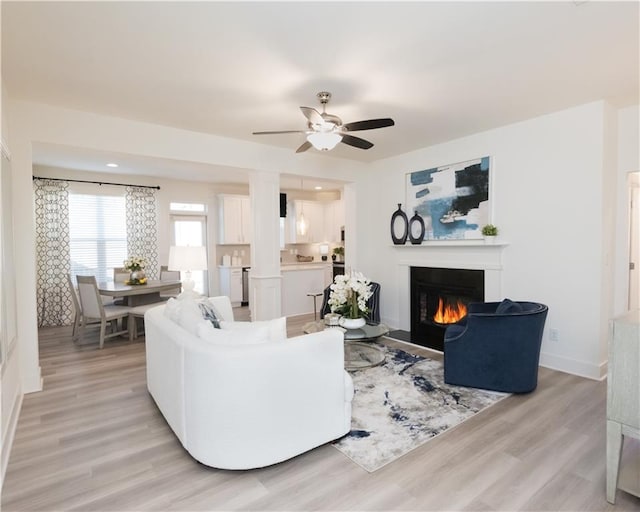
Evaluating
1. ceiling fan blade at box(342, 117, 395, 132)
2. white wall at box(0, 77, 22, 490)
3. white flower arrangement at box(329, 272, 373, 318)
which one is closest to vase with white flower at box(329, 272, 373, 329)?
white flower arrangement at box(329, 272, 373, 318)

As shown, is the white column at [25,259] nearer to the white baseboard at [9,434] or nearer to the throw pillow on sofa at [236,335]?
the white baseboard at [9,434]

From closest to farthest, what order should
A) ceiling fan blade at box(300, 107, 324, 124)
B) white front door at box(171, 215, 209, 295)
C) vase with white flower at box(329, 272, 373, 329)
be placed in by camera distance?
ceiling fan blade at box(300, 107, 324, 124)
vase with white flower at box(329, 272, 373, 329)
white front door at box(171, 215, 209, 295)

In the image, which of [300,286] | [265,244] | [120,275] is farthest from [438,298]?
[120,275]

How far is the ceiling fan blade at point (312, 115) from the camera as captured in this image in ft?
8.94

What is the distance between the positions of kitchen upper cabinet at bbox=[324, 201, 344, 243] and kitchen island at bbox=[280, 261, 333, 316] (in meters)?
1.51

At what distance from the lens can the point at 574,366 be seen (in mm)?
3760

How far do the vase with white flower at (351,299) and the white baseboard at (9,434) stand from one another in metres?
2.53

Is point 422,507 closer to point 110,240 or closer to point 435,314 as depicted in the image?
point 435,314

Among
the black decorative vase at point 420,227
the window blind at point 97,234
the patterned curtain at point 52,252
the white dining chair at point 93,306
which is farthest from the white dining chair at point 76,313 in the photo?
the black decorative vase at point 420,227

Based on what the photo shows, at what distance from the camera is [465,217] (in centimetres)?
466

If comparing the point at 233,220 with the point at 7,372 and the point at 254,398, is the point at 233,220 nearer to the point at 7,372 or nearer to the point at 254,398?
the point at 7,372

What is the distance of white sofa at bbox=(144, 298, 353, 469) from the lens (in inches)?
81.8

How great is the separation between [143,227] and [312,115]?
17.5 feet

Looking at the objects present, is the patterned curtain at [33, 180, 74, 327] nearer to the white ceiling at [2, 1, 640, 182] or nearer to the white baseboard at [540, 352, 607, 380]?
the white ceiling at [2, 1, 640, 182]
